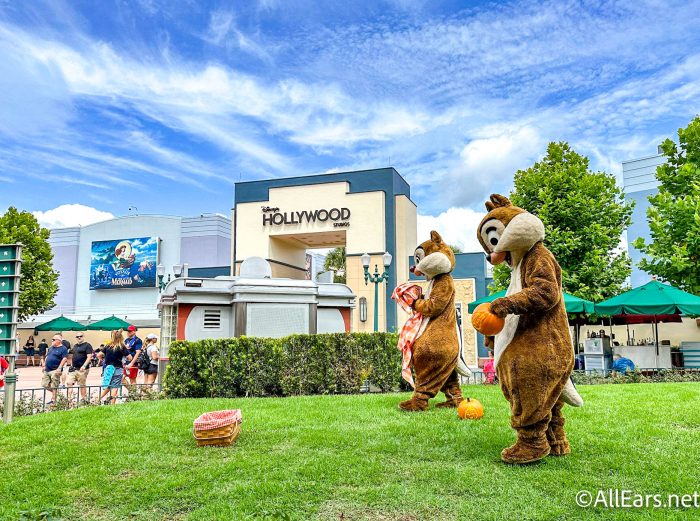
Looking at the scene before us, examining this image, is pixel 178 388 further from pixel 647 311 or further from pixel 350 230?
pixel 350 230

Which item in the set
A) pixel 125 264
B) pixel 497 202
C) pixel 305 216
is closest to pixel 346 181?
pixel 305 216

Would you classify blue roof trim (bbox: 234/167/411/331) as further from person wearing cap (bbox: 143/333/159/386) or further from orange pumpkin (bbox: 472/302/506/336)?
orange pumpkin (bbox: 472/302/506/336)

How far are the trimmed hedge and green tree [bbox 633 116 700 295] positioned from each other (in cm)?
1088

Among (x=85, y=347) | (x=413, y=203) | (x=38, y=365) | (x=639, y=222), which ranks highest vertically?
(x=413, y=203)

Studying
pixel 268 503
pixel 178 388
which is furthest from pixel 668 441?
pixel 178 388

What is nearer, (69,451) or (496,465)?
(496,465)

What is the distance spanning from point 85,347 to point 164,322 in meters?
2.09

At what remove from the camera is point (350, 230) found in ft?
96.5

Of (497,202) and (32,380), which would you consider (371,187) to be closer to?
(32,380)

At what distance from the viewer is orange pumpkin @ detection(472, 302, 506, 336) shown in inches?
186

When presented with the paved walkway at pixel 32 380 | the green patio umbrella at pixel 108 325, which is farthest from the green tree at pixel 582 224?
the green patio umbrella at pixel 108 325

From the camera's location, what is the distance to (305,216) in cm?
2988

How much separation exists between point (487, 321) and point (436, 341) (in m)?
2.99

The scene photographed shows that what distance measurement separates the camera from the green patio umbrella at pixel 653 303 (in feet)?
43.9
